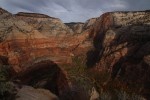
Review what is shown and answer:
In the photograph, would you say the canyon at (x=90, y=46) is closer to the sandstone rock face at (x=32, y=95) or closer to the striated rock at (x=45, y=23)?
the striated rock at (x=45, y=23)

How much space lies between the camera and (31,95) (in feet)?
118

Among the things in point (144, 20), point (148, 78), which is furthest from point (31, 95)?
point (144, 20)

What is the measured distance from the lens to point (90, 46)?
16438 centimetres

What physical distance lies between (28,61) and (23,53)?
11.4 feet

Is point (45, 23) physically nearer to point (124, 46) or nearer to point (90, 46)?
point (90, 46)

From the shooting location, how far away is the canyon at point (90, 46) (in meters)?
113

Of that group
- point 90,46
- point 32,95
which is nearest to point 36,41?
point 90,46

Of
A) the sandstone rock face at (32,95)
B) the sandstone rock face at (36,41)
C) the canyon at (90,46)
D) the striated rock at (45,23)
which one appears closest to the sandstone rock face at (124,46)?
Answer: the canyon at (90,46)

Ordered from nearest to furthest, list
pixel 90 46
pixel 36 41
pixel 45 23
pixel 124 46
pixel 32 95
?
1. pixel 32 95
2. pixel 124 46
3. pixel 36 41
4. pixel 90 46
5. pixel 45 23

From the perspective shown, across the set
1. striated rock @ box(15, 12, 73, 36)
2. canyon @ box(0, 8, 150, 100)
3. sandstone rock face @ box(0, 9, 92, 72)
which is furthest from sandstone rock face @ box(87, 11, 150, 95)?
striated rock @ box(15, 12, 73, 36)

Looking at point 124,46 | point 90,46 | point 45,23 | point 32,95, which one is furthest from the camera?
point 45,23

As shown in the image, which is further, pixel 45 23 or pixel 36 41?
pixel 45 23

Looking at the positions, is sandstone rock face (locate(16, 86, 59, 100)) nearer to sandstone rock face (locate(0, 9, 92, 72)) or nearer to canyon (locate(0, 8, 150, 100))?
canyon (locate(0, 8, 150, 100))

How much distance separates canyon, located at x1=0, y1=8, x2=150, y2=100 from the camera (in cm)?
11281
